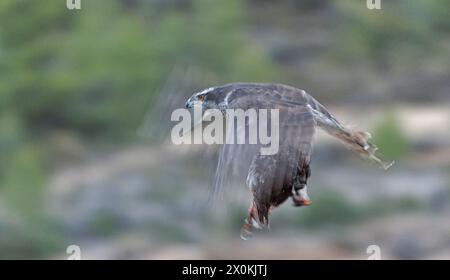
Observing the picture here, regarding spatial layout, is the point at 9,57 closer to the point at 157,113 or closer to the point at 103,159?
the point at 103,159

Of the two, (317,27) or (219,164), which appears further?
(317,27)

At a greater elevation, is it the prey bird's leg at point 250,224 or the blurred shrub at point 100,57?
the blurred shrub at point 100,57

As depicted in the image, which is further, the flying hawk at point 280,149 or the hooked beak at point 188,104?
the hooked beak at point 188,104

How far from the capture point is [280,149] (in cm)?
261

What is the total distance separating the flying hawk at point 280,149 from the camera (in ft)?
8.41

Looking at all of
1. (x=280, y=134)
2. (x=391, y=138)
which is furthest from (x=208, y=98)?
(x=391, y=138)

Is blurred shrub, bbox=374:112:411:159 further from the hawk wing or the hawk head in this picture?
the hawk wing

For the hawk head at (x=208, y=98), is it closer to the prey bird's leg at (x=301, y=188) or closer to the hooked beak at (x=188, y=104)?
the hooked beak at (x=188, y=104)

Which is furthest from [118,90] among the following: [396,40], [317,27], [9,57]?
[317,27]

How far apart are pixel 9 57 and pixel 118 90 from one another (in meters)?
2.06

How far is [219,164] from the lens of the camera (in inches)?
101

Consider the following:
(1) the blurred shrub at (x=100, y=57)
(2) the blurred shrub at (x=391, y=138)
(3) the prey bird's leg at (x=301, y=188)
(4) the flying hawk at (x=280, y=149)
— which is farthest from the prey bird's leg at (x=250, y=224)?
(2) the blurred shrub at (x=391, y=138)
